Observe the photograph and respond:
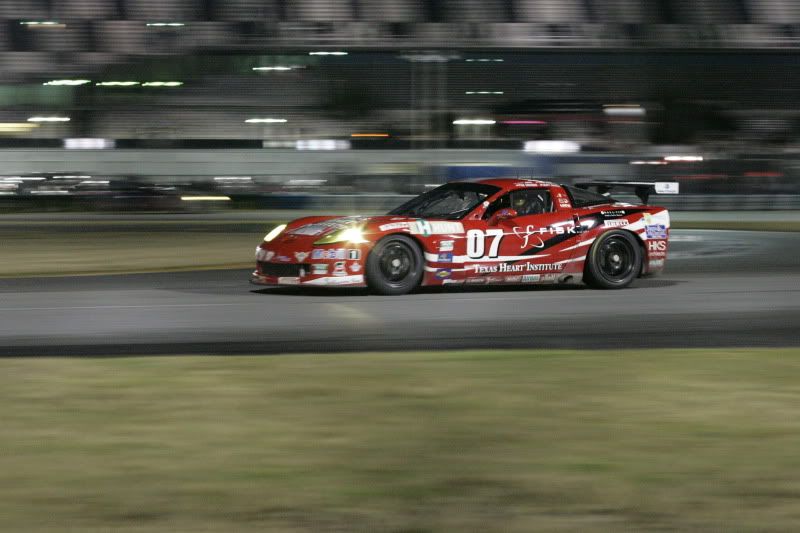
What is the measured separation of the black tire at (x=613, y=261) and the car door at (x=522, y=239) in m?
0.30

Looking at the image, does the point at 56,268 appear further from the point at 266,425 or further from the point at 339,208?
the point at 339,208

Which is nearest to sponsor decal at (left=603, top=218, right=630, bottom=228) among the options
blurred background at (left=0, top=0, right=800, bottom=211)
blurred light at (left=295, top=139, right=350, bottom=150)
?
blurred background at (left=0, top=0, right=800, bottom=211)

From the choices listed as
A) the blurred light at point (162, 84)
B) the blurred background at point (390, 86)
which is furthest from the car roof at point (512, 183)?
the blurred light at point (162, 84)

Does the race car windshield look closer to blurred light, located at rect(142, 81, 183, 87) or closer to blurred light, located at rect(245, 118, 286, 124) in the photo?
blurred light, located at rect(245, 118, 286, 124)

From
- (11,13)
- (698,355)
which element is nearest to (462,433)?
(698,355)

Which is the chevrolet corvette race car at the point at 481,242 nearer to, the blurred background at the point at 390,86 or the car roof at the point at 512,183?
the car roof at the point at 512,183

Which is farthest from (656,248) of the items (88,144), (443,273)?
(88,144)

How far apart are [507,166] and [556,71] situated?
775 centimetres

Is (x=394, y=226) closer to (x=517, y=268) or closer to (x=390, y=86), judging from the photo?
(x=517, y=268)

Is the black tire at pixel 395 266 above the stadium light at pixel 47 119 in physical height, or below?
below

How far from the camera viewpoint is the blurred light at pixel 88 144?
45.0m

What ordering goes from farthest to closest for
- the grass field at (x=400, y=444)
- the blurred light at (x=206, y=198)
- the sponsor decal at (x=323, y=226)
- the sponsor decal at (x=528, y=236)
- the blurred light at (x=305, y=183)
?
the blurred light at (x=305, y=183) → the blurred light at (x=206, y=198) → the sponsor decal at (x=528, y=236) → the sponsor decal at (x=323, y=226) → the grass field at (x=400, y=444)

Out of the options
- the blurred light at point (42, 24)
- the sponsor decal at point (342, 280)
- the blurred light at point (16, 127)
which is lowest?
the sponsor decal at point (342, 280)

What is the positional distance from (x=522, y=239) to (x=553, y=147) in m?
32.5
